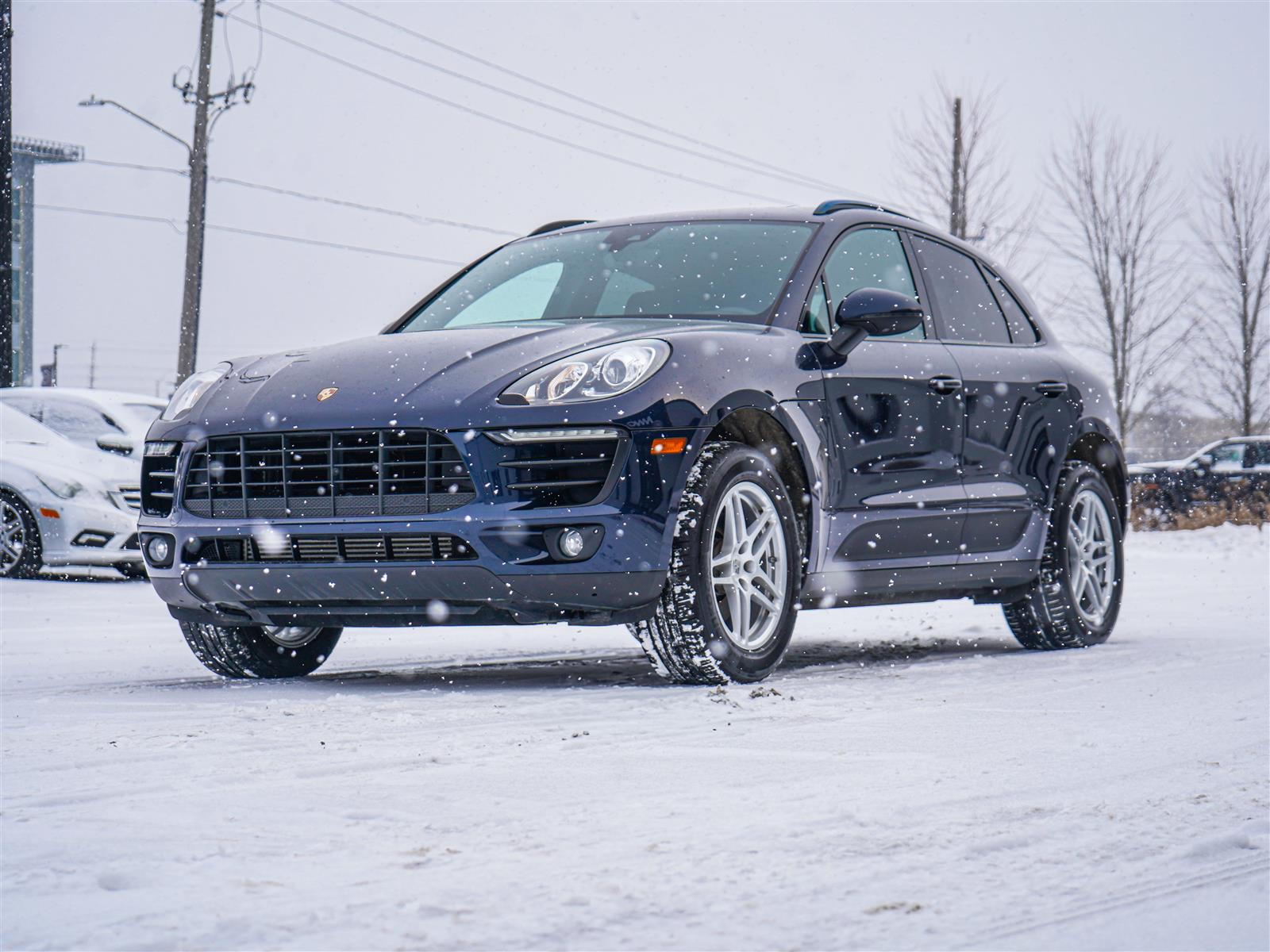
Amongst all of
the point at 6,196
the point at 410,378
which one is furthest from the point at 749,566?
the point at 6,196

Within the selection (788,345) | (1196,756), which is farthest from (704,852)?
(788,345)

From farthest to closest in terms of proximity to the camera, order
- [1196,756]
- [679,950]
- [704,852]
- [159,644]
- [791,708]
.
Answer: [159,644], [791,708], [1196,756], [704,852], [679,950]

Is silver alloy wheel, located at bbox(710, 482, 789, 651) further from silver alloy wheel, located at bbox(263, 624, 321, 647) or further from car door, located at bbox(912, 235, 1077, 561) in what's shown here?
silver alloy wheel, located at bbox(263, 624, 321, 647)

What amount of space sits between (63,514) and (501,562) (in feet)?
26.7

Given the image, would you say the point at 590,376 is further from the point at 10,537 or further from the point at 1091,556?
the point at 10,537

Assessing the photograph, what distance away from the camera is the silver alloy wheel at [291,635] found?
20.7ft

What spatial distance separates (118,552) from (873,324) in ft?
26.2

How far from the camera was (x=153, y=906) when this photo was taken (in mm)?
2648

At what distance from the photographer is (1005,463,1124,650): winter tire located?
752cm

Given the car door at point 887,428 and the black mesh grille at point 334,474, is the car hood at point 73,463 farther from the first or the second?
the car door at point 887,428

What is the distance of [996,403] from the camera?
705 cm

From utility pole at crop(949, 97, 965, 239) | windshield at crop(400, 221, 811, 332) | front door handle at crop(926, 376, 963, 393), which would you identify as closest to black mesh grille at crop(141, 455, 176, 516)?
windshield at crop(400, 221, 811, 332)

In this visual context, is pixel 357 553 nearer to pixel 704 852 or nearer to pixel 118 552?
pixel 704 852

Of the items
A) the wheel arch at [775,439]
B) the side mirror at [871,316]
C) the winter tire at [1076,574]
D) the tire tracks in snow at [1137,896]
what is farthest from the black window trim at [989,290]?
the tire tracks in snow at [1137,896]
